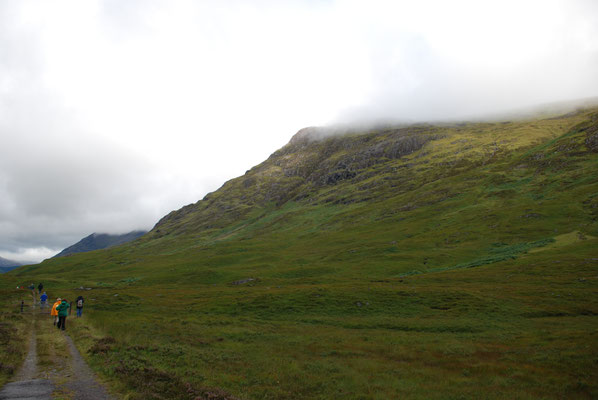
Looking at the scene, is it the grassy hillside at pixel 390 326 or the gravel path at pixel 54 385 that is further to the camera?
the grassy hillside at pixel 390 326

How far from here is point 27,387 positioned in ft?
55.5

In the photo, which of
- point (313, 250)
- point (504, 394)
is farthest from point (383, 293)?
point (313, 250)

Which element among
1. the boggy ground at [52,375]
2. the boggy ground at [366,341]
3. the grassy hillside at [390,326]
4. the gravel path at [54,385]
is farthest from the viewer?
the grassy hillside at [390,326]

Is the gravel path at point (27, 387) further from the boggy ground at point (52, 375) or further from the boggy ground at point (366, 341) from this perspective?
the boggy ground at point (366, 341)

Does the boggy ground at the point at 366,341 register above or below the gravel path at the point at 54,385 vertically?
below

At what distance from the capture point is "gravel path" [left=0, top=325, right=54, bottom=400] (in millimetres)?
15515

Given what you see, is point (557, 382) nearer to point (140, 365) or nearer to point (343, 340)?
point (343, 340)

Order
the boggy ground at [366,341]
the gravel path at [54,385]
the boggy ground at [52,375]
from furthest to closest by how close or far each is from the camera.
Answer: the boggy ground at [366,341], the boggy ground at [52,375], the gravel path at [54,385]

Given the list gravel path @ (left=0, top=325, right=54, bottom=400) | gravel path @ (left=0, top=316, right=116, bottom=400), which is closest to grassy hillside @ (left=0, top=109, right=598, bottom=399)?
gravel path @ (left=0, top=316, right=116, bottom=400)

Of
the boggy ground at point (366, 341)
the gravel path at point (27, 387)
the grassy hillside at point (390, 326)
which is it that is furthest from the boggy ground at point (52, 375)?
the grassy hillside at point (390, 326)

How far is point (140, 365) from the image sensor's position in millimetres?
22125

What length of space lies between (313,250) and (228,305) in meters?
90.8

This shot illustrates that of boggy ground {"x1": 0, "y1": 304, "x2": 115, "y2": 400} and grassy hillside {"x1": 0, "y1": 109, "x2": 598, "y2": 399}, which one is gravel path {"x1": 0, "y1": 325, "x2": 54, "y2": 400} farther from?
grassy hillside {"x1": 0, "y1": 109, "x2": 598, "y2": 399}

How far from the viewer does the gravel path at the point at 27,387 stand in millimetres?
15515
